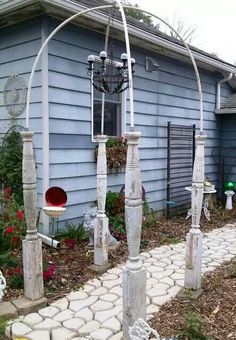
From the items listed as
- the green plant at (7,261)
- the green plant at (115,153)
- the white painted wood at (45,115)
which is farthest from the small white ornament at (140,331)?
the green plant at (115,153)

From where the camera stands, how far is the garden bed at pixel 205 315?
2.56m

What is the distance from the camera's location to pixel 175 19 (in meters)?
19.7

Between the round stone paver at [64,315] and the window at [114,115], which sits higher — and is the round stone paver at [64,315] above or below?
below

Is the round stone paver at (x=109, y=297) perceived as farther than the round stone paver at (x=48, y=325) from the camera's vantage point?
Yes

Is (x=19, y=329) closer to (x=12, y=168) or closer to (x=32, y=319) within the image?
(x=32, y=319)

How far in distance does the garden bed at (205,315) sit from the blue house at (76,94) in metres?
2.32

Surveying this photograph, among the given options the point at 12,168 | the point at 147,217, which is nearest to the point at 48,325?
the point at 12,168

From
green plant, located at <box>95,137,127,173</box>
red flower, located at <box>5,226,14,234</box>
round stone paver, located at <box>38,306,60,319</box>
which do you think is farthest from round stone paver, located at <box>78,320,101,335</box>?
green plant, located at <box>95,137,127,173</box>

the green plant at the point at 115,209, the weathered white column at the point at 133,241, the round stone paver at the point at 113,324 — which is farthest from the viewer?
the green plant at the point at 115,209

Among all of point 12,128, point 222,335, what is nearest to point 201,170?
point 222,335

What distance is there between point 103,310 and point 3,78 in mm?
3701

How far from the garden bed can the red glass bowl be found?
5.96 ft

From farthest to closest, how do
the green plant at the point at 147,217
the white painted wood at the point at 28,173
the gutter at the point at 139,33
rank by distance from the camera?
the green plant at the point at 147,217
the gutter at the point at 139,33
the white painted wood at the point at 28,173

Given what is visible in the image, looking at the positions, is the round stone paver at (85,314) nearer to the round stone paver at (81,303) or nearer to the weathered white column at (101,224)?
the round stone paver at (81,303)
